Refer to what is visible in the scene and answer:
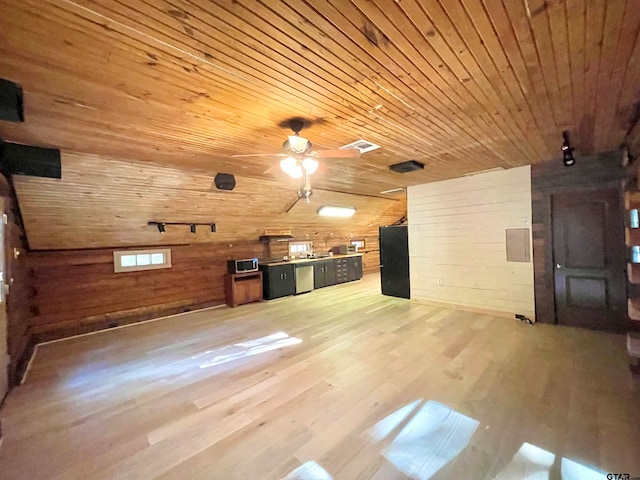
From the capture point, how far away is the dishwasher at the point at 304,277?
24.4 ft

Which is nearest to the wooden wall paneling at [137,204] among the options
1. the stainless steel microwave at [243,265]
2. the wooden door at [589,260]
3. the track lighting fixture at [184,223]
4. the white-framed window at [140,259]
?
the track lighting fixture at [184,223]

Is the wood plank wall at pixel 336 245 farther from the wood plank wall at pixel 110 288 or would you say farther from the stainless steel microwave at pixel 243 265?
the wood plank wall at pixel 110 288

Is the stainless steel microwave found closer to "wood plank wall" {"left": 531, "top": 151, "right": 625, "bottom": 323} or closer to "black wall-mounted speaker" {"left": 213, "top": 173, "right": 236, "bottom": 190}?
"black wall-mounted speaker" {"left": 213, "top": 173, "right": 236, "bottom": 190}

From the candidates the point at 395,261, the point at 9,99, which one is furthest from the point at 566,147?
the point at 9,99

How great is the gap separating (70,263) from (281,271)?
13.2ft

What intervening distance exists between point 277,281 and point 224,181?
3153 mm

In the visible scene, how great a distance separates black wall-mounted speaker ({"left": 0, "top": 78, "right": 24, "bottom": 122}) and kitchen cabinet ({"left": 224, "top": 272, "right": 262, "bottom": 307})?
15.2ft

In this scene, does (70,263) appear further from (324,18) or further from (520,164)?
(520,164)

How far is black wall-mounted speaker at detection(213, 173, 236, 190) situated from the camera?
14.9ft

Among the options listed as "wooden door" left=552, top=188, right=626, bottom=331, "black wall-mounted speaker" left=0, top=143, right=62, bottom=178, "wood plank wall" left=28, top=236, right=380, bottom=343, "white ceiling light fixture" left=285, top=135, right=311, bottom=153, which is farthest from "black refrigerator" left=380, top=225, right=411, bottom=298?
"black wall-mounted speaker" left=0, top=143, right=62, bottom=178

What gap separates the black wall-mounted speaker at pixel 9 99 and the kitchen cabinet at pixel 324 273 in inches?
255

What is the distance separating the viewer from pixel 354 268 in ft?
30.3

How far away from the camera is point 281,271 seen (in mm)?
7074

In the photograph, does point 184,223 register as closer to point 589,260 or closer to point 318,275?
point 318,275
